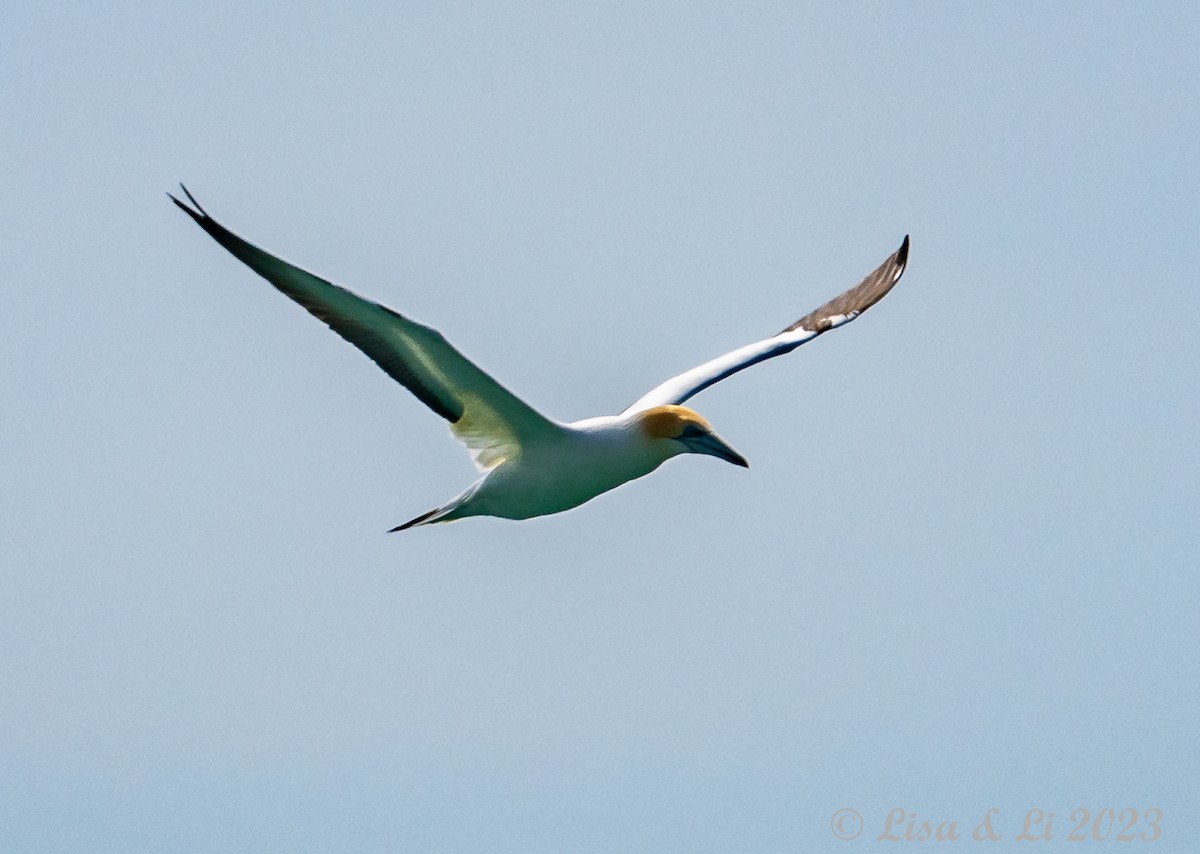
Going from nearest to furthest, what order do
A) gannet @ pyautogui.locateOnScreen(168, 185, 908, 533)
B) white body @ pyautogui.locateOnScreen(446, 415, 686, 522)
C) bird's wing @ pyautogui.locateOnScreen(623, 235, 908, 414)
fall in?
gannet @ pyautogui.locateOnScreen(168, 185, 908, 533) → white body @ pyautogui.locateOnScreen(446, 415, 686, 522) → bird's wing @ pyautogui.locateOnScreen(623, 235, 908, 414)

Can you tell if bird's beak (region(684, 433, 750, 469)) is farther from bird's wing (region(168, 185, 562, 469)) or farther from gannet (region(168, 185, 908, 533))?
bird's wing (region(168, 185, 562, 469))

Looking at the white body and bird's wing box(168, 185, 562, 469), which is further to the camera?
the white body

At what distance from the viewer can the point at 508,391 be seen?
50.1 feet

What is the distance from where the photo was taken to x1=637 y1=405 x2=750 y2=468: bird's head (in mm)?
16391

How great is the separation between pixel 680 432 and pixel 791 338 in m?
3.36

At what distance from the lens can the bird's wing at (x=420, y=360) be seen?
1409 cm

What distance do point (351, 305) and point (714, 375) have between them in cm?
540

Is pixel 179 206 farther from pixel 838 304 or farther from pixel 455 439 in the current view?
pixel 838 304

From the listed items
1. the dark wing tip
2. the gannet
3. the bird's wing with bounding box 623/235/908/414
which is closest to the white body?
the gannet

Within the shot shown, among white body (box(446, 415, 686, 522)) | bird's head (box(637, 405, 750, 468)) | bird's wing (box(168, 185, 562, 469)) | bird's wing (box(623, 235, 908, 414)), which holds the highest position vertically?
bird's wing (box(623, 235, 908, 414))

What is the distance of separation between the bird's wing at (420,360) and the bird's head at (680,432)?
954mm

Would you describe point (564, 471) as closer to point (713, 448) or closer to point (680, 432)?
point (680, 432)

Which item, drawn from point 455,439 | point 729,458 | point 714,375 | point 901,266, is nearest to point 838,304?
point 901,266

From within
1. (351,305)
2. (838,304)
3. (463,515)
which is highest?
(838,304)
